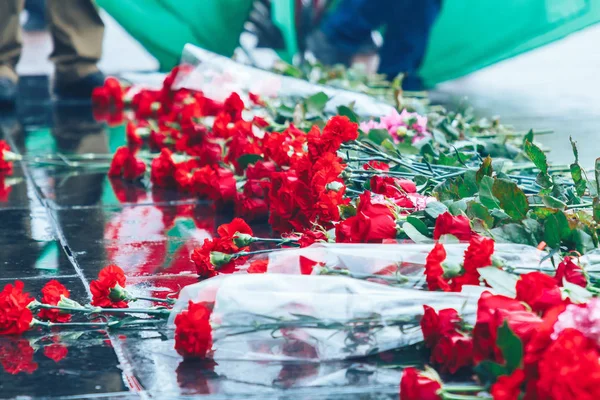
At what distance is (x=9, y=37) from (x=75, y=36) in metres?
0.39

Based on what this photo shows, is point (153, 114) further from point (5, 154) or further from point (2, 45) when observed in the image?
point (2, 45)

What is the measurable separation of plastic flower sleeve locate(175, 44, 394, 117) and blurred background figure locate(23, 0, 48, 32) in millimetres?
9467

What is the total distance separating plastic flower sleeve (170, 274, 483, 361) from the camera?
158 cm

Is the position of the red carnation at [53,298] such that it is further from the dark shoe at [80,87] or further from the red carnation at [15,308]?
the dark shoe at [80,87]

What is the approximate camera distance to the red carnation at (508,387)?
1184 mm

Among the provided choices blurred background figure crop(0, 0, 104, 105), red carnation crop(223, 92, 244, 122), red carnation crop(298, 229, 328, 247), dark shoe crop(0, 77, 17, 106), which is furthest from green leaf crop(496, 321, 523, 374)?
blurred background figure crop(0, 0, 104, 105)

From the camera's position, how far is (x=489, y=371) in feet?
4.27

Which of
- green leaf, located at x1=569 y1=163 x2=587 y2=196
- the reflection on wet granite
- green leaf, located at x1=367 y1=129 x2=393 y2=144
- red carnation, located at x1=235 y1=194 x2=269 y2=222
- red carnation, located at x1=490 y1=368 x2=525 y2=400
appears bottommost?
the reflection on wet granite

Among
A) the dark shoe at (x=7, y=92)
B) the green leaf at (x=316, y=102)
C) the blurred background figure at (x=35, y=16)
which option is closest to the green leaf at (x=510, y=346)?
the green leaf at (x=316, y=102)

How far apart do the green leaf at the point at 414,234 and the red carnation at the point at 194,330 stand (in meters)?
0.43

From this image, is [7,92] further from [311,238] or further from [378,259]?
[378,259]

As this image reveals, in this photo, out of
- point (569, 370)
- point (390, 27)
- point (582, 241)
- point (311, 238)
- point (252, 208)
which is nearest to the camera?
point (569, 370)

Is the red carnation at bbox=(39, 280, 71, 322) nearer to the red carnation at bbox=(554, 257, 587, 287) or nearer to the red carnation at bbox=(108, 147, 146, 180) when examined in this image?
the red carnation at bbox=(554, 257, 587, 287)

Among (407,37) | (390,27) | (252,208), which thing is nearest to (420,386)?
(252,208)
